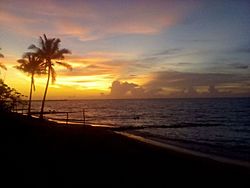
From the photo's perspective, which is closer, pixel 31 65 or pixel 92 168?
pixel 92 168

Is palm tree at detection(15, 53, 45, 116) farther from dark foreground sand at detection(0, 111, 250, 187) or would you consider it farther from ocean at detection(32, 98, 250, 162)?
dark foreground sand at detection(0, 111, 250, 187)

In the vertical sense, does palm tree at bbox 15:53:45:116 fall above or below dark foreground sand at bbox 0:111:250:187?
above

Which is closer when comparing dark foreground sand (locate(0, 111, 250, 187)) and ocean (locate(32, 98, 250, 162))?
dark foreground sand (locate(0, 111, 250, 187))

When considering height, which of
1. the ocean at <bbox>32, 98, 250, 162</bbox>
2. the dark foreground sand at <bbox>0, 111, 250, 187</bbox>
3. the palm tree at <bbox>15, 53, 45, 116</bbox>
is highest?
the palm tree at <bbox>15, 53, 45, 116</bbox>

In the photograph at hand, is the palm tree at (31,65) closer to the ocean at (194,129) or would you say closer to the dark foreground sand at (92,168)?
the ocean at (194,129)

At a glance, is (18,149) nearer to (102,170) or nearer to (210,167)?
(102,170)

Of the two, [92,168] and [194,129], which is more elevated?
[92,168]

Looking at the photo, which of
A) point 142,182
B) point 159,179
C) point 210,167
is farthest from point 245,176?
point 142,182

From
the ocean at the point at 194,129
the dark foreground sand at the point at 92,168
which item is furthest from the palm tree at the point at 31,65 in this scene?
the dark foreground sand at the point at 92,168

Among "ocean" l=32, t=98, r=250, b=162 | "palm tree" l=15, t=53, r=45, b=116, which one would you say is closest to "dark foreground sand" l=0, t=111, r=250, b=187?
"ocean" l=32, t=98, r=250, b=162

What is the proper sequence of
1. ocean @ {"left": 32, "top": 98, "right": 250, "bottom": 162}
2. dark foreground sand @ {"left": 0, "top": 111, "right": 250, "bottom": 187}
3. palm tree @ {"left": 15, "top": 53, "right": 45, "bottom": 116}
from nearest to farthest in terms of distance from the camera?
dark foreground sand @ {"left": 0, "top": 111, "right": 250, "bottom": 187} < ocean @ {"left": 32, "top": 98, "right": 250, "bottom": 162} < palm tree @ {"left": 15, "top": 53, "right": 45, "bottom": 116}

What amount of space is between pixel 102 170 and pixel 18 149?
481 centimetres

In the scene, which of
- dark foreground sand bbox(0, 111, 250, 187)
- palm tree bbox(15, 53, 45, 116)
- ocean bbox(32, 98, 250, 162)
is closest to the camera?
dark foreground sand bbox(0, 111, 250, 187)

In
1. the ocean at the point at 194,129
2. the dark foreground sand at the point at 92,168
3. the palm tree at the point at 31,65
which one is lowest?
the ocean at the point at 194,129
